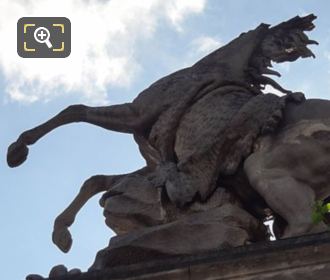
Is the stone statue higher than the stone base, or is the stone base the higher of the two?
the stone statue

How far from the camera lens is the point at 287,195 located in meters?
7.60

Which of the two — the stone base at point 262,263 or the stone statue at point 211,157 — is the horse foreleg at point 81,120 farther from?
→ the stone base at point 262,263

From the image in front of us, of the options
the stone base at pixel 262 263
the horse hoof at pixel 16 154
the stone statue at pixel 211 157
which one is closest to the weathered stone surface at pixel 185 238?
the stone statue at pixel 211 157

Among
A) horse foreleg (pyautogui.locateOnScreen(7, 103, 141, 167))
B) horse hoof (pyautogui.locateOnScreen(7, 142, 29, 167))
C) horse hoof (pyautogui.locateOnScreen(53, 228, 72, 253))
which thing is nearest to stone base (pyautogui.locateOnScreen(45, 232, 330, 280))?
horse hoof (pyautogui.locateOnScreen(53, 228, 72, 253))

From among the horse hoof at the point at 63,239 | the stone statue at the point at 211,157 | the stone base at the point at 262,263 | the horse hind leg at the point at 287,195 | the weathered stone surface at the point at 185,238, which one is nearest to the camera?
the stone base at the point at 262,263

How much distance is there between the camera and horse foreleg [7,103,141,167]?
9133mm

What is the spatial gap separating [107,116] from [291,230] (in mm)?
2400

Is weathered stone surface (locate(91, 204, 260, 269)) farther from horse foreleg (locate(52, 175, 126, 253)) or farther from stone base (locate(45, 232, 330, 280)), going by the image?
horse foreleg (locate(52, 175, 126, 253))

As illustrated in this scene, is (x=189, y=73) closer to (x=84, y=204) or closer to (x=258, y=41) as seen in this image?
(x=258, y=41)

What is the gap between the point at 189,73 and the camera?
913 cm

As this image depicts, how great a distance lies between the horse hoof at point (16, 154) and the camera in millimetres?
9156

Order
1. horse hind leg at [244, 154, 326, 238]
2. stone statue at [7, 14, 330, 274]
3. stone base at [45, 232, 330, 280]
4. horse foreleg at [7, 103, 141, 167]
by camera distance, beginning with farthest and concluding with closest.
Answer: horse foreleg at [7, 103, 141, 167]
stone statue at [7, 14, 330, 274]
horse hind leg at [244, 154, 326, 238]
stone base at [45, 232, 330, 280]

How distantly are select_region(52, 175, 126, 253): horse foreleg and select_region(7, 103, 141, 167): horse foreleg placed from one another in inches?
19.4

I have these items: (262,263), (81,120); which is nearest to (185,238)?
(262,263)
